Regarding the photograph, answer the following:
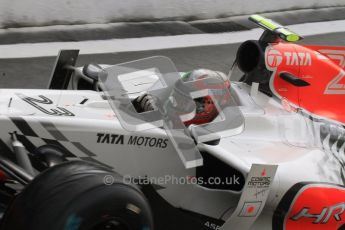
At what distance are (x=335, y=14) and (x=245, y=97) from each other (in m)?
8.00

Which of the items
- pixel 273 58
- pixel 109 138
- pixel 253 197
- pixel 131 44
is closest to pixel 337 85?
pixel 273 58

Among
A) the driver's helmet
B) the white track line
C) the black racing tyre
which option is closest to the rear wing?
the driver's helmet

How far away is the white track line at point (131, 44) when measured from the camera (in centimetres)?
720

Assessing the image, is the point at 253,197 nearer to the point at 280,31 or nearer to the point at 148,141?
the point at 148,141

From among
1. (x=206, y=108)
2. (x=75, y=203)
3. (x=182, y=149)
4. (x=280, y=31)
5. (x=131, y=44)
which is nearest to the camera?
(x=75, y=203)

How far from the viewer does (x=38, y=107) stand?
3.55m

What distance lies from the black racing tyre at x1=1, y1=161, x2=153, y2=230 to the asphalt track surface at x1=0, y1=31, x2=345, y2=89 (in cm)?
366

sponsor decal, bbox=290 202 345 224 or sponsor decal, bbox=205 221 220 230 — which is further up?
sponsor decal, bbox=290 202 345 224

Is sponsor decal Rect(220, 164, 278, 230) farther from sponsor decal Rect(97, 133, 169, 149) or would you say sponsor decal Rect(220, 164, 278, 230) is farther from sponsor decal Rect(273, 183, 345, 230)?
sponsor decal Rect(97, 133, 169, 149)

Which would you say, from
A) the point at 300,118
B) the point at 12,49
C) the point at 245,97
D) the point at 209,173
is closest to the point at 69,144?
the point at 209,173

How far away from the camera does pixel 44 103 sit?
365 centimetres

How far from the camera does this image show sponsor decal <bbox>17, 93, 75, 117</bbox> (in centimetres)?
350

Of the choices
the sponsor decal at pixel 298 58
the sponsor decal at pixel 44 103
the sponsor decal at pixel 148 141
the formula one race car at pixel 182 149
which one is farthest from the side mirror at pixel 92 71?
the sponsor decal at pixel 298 58

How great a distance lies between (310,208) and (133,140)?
3.95 ft
